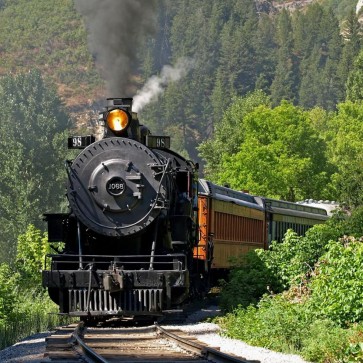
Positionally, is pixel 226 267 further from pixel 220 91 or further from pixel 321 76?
pixel 321 76

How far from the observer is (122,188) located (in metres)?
18.3

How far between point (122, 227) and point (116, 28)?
6.21 meters

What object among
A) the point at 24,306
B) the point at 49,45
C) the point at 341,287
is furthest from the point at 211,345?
the point at 49,45

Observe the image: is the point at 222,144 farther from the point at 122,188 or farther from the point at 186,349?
the point at 186,349

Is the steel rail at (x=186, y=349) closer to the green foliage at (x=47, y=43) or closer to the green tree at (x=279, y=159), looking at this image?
the green tree at (x=279, y=159)

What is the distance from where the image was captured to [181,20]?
17625cm

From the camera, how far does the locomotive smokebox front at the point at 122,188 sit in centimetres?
1823

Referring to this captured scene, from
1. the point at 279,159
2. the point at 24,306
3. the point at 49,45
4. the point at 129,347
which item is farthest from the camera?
the point at 49,45

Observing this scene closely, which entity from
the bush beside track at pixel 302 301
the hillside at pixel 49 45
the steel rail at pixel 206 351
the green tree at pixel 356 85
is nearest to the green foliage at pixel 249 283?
the bush beside track at pixel 302 301

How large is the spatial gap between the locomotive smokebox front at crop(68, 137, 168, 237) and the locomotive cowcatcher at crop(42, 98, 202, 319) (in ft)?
0.06

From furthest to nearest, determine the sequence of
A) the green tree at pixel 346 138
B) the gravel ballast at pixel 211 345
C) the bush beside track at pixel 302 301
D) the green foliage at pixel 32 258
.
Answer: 1. the green tree at pixel 346 138
2. the green foliage at pixel 32 258
3. the bush beside track at pixel 302 301
4. the gravel ballast at pixel 211 345

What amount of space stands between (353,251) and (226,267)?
917cm

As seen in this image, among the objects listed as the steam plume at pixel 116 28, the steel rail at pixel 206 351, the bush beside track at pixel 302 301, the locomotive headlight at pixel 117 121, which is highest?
the steam plume at pixel 116 28

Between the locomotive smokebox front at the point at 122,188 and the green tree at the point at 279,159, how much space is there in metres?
42.8
